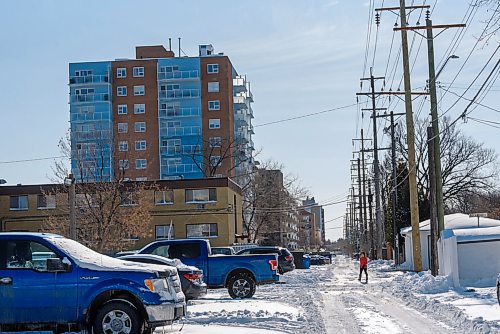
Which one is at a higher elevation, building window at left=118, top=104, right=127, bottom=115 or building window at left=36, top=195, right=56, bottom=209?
building window at left=118, top=104, right=127, bottom=115

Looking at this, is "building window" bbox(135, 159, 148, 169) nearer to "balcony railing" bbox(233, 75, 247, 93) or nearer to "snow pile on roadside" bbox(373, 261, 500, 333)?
"balcony railing" bbox(233, 75, 247, 93)

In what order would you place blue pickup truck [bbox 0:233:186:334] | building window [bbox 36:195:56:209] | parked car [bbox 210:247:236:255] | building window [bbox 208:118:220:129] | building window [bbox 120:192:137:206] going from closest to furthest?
1. blue pickup truck [bbox 0:233:186:334]
2. parked car [bbox 210:247:236:255]
3. building window [bbox 120:192:137:206]
4. building window [bbox 36:195:56:209]
5. building window [bbox 208:118:220:129]

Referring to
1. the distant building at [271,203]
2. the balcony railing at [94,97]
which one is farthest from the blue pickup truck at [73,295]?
the balcony railing at [94,97]

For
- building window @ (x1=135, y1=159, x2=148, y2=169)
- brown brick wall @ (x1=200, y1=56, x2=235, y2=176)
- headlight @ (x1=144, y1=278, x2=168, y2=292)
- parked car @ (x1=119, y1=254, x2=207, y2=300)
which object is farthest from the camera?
brown brick wall @ (x1=200, y1=56, x2=235, y2=176)

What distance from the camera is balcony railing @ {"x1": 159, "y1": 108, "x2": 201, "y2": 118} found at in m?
93.5

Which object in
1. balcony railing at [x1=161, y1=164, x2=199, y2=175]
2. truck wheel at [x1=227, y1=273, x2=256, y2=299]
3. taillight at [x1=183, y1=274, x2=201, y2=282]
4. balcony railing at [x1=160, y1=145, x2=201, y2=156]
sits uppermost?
balcony railing at [x1=160, y1=145, x2=201, y2=156]

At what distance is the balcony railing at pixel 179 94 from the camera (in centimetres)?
9350

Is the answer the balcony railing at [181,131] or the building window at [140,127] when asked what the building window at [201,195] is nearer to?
the balcony railing at [181,131]

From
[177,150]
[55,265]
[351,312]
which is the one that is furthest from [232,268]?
[177,150]

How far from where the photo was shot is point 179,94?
3693 inches

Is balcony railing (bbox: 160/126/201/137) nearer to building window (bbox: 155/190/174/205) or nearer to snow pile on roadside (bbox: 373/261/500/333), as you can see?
building window (bbox: 155/190/174/205)

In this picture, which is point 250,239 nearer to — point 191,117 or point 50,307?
point 191,117

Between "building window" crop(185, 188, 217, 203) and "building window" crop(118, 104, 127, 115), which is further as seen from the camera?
"building window" crop(118, 104, 127, 115)

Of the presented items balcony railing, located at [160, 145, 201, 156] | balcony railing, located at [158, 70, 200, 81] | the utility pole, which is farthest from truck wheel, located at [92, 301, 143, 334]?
balcony railing, located at [158, 70, 200, 81]
